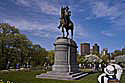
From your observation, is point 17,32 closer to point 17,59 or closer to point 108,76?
point 17,59

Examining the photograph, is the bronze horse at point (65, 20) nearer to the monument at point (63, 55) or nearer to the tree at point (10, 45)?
the monument at point (63, 55)

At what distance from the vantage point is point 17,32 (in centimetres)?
4250

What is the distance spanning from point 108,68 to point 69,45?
633 inches

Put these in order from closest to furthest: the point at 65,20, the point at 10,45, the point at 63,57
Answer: the point at 63,57, the point at 65,20, the point at 10,45

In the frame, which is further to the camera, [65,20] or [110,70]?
[65,20]

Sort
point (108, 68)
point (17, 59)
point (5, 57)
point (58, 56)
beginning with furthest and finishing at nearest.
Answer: point (17, 59)
point (5, 57)
point (58, 56)
point (108, 68)

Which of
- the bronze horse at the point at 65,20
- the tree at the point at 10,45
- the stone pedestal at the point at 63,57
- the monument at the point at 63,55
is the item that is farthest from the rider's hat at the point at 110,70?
the tree at the point at 10,45

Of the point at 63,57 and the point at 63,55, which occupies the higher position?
the point at 63,55

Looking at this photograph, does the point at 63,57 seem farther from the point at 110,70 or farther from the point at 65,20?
the point at 110,70

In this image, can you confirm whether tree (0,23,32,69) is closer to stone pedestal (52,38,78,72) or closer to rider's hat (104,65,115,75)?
stone pedestal (52,38,78,72)

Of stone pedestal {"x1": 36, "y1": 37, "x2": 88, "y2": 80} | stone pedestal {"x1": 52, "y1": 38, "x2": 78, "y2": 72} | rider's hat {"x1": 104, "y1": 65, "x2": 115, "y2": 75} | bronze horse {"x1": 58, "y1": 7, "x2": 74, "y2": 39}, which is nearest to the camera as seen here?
rider's hat {"x1": 104, "y1": 65, "x2": 115, "y2": 75}

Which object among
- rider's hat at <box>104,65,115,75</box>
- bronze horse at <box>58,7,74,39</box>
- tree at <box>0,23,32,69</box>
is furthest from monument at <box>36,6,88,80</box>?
tree at <box>0,23,32,69</box>

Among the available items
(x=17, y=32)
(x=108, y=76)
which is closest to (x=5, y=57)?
(x=17, y=32)

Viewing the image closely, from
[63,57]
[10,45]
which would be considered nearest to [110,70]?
[63,57]
